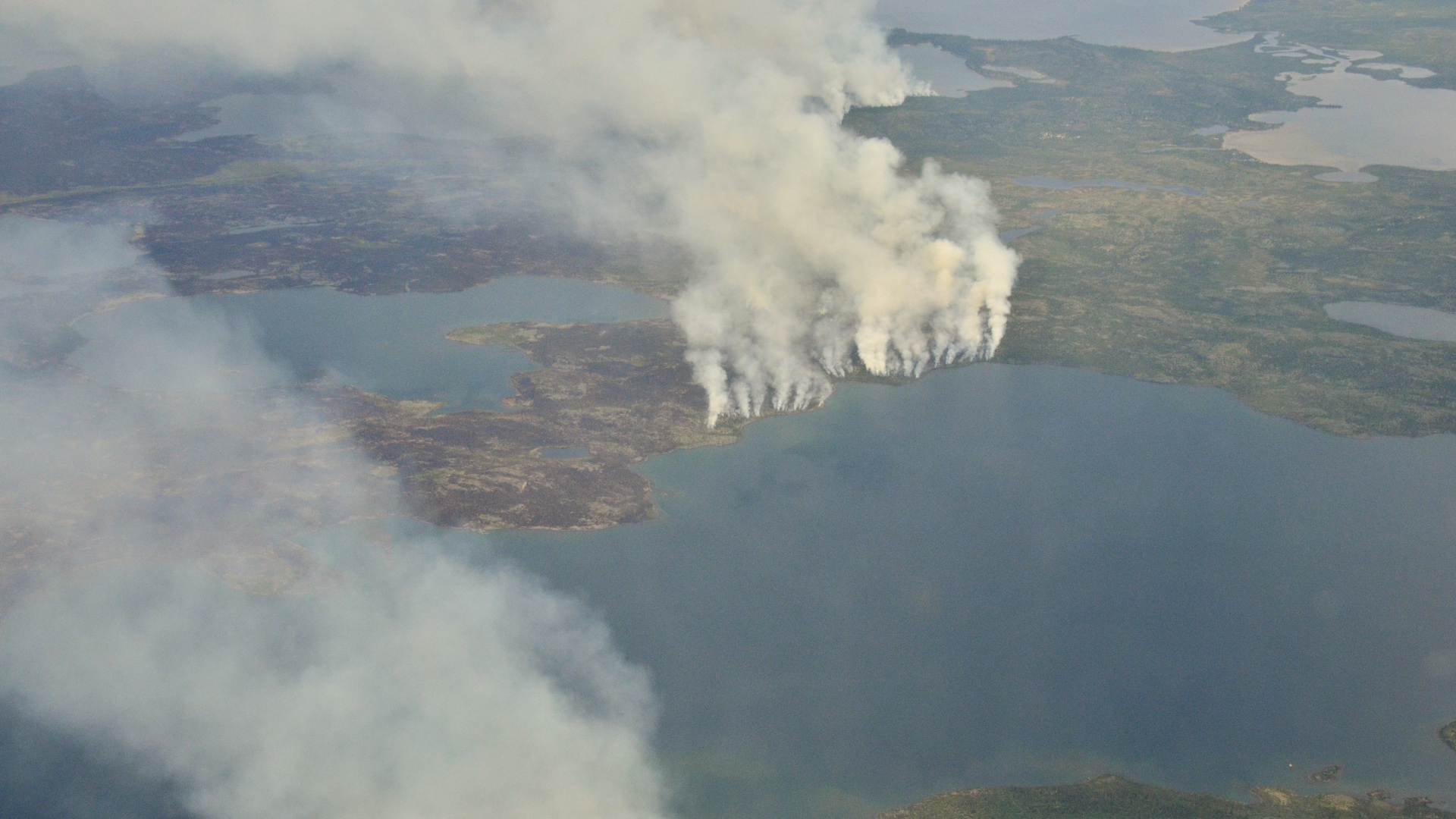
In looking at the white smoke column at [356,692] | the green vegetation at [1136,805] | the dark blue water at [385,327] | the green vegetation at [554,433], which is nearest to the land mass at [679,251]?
the green vegetation at [554,433]

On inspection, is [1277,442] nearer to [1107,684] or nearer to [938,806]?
[1107,684]

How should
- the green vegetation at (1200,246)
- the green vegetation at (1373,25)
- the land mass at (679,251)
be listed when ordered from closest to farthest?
the land mass at (679,251)
the green vegetation at (1200,246)
the green vegetation at (1373,25)

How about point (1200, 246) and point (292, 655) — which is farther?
point (1200, 246)

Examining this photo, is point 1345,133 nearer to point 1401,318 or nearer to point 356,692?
point 1401,318

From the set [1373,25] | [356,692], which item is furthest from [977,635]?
[1373,25]

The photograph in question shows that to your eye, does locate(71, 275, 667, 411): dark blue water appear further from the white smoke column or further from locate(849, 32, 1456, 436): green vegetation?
locate(849, 32, 1456, 436): green vegetation

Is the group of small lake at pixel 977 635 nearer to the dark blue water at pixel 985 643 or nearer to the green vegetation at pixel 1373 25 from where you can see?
the dark blue water at pixel 985 643
